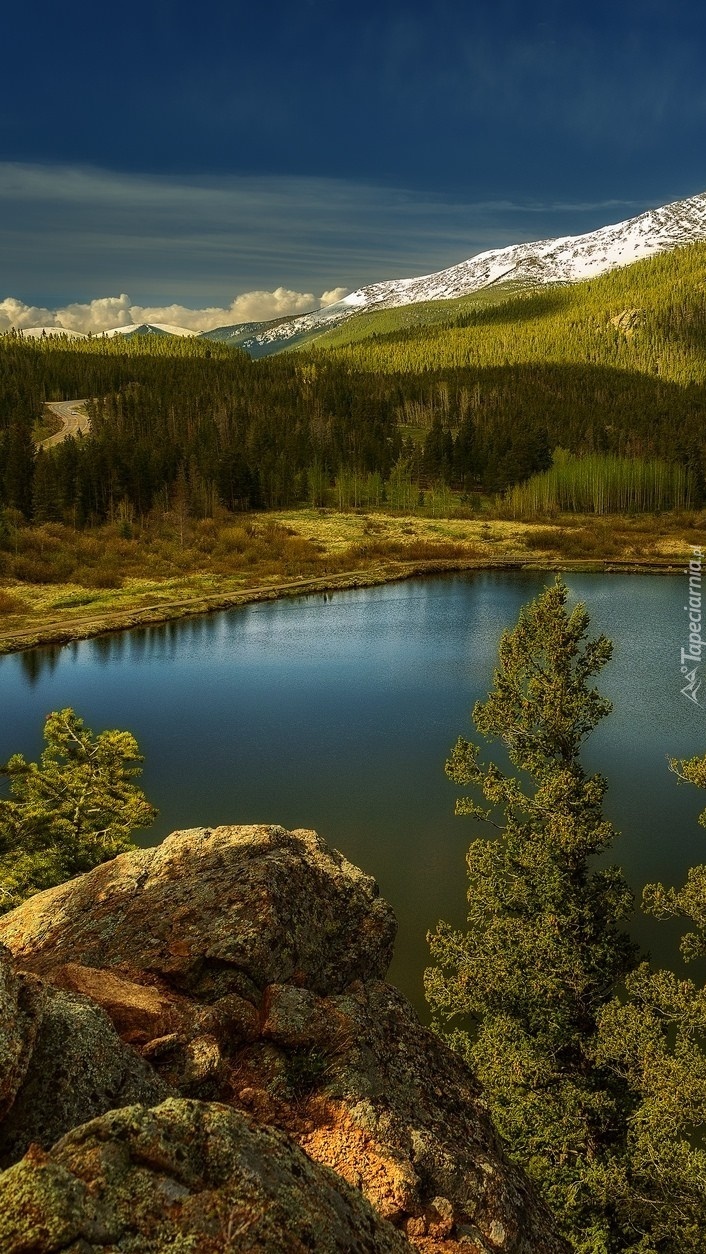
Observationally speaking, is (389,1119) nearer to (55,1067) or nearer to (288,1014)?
(288,1014)

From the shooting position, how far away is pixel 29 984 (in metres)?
8.00

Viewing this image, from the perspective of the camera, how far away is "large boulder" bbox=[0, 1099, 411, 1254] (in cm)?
512

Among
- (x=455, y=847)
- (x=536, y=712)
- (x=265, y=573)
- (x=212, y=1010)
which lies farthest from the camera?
(x=265, y=573)

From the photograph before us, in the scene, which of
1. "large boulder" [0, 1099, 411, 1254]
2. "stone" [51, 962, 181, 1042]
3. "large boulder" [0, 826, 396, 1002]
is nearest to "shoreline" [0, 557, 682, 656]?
"large boulder" [0, 826, 396, 1002]

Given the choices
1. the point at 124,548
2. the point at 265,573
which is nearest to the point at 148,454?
the point at 124,548

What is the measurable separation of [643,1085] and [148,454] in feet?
494

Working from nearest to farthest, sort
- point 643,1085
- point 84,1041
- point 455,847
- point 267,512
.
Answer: point 84,1041 < point 643,1085 < point 455,847 < point 267,512

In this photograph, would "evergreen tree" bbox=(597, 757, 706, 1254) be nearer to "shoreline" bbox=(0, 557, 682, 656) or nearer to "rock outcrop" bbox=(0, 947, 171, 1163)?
"rock outcrop" bbox=(0, 947, 171, 1163)

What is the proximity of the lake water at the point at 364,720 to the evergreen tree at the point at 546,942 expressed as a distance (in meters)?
7.84

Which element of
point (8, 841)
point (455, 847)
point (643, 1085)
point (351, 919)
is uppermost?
point (351, 919)

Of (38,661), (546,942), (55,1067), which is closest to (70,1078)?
(55,1067)

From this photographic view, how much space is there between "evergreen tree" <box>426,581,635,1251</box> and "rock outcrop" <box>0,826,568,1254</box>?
6.78 meters

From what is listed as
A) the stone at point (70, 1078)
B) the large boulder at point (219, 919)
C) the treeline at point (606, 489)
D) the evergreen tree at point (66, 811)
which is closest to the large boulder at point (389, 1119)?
the large boulder at point (219, 919)

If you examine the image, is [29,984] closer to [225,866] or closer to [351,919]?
[225,866]
